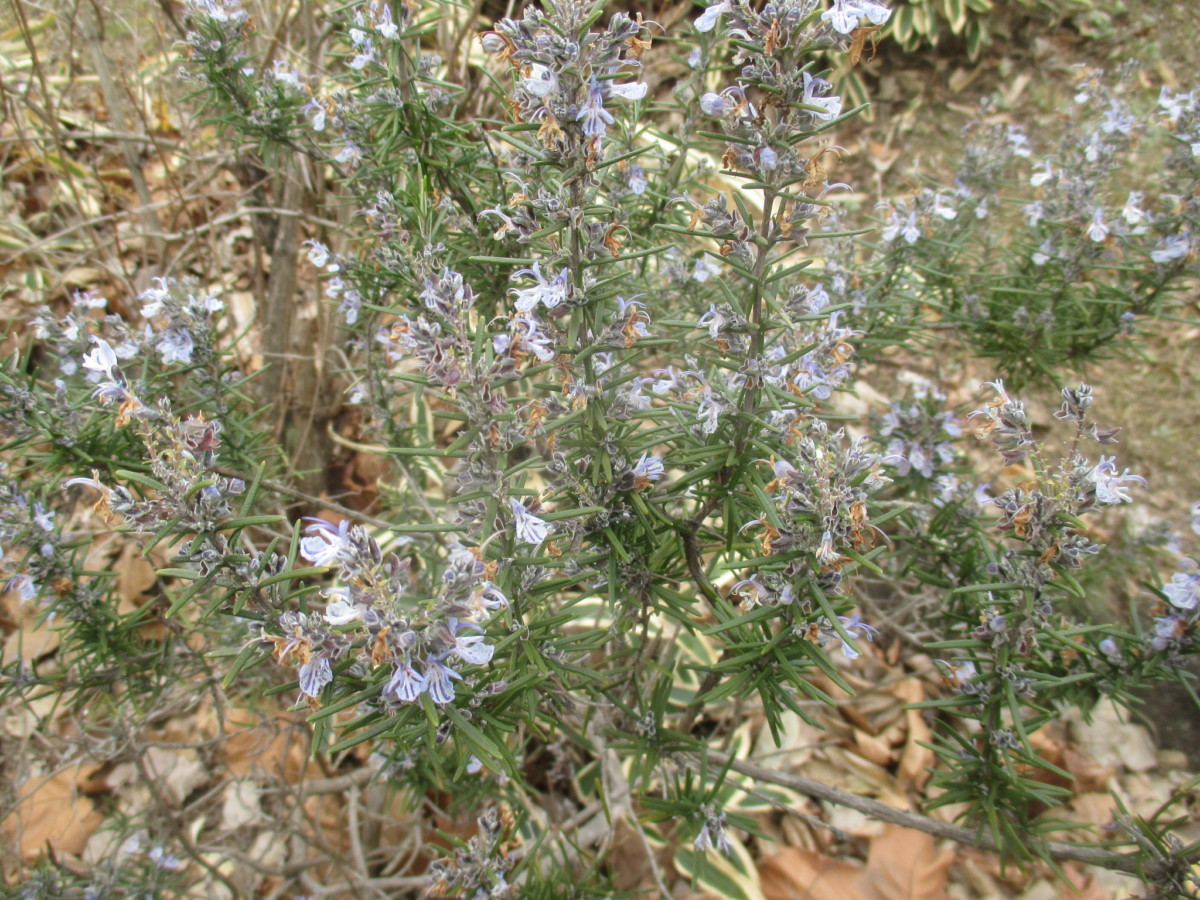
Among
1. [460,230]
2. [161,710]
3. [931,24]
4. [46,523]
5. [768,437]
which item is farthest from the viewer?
[931,24]

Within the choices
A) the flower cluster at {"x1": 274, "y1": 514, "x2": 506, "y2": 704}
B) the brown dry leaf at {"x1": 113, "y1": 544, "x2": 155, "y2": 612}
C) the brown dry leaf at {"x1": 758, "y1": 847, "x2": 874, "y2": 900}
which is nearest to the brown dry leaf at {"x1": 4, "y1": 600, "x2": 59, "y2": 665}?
the brown dry leaf at {"x1": 113, "y1": 544, "x2": 155, "y2": 612}

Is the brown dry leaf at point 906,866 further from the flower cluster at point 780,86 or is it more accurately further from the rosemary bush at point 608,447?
the flower cluster at point 780,86

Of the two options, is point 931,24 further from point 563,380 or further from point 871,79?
point 563,380

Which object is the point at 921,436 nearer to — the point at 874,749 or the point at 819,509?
the point at 819,509

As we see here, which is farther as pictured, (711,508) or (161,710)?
(161,710)

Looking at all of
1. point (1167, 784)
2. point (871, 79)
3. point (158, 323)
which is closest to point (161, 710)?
point (158, 323)

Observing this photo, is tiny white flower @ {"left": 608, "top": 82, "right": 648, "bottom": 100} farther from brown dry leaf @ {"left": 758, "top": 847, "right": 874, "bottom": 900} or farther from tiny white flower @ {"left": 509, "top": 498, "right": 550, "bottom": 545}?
brown dry leaf @ {"left": 758, "top": 847, "right": 874, "bottom": 900}

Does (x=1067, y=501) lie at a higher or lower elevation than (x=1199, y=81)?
lower
